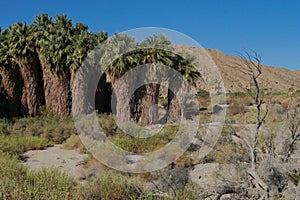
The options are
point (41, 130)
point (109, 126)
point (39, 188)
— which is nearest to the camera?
point (39, 188)

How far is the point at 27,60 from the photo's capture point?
1116 inches

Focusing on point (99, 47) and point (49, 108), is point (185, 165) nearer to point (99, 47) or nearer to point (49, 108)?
point (99, 47)

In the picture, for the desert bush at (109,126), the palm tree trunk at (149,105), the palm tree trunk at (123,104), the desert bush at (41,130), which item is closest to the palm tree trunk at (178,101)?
the palm tree trunk at (149,105)

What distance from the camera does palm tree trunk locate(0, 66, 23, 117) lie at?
2888cm

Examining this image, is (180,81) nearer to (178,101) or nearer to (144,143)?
(178,101)

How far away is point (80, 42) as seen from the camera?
86.7ft

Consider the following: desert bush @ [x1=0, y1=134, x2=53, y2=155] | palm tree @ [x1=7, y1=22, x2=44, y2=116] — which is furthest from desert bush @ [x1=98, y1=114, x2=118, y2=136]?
palm tree @ [x1=7, y1=22, x2=44, y2=116]

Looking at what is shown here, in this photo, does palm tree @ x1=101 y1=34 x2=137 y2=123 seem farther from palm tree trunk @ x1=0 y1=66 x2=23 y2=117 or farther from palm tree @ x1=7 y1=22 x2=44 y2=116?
palm tree trunk @ x1=0 y1=66 x2=23 y2=117

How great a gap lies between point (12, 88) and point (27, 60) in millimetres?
2687

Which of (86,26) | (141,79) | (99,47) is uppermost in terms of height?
(86,26)

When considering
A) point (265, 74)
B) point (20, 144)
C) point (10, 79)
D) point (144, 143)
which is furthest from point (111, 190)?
point (265, 74)

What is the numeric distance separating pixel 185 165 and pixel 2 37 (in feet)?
71.5

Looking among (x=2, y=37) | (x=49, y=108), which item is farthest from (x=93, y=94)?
(x=2, y=37)

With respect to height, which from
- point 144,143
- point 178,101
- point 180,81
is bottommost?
point 144,143
